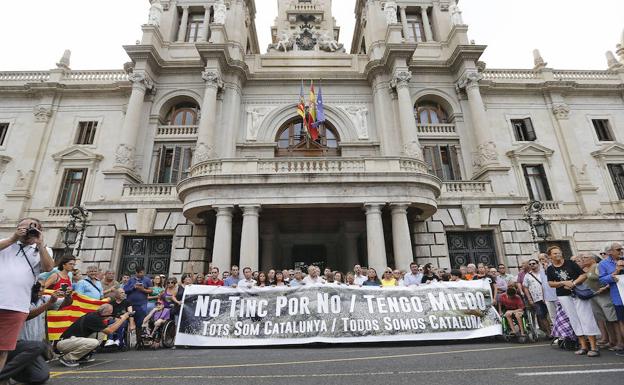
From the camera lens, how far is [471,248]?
55.3 ft

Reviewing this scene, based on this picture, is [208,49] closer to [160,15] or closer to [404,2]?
[160,15]

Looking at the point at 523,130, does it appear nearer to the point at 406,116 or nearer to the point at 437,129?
the point at 437,129

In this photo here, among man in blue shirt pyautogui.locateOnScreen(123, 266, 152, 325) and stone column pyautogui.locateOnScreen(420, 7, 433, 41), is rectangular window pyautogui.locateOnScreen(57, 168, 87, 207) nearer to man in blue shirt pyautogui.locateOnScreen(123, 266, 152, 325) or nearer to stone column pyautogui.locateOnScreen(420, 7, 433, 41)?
man in blue shirt pyautogui.locateOnScreen(123, 266, 152, 325)

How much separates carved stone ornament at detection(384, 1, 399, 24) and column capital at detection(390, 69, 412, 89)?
4.99 m

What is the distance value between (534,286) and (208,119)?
58.3 feet

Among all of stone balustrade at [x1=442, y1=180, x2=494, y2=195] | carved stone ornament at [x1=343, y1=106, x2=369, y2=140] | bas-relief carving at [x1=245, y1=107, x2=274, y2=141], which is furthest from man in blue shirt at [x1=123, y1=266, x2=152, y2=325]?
carved stone ornament at [x1=343, y1=106, x2=369, y2=140]

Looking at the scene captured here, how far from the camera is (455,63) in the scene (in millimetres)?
22078

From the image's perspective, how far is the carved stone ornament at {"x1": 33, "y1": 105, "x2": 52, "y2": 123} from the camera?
22.1 meters

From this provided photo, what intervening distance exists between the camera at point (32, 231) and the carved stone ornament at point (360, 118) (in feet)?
60.5

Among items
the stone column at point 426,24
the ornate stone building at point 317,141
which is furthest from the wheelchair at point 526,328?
the stone column at point 426,24

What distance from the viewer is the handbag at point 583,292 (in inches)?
239

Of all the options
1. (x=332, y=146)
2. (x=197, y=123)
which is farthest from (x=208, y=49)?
(x=332, y=146)

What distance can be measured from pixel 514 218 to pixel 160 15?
26844mm

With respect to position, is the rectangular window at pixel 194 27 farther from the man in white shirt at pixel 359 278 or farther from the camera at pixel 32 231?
the camera at pixel 32 231
